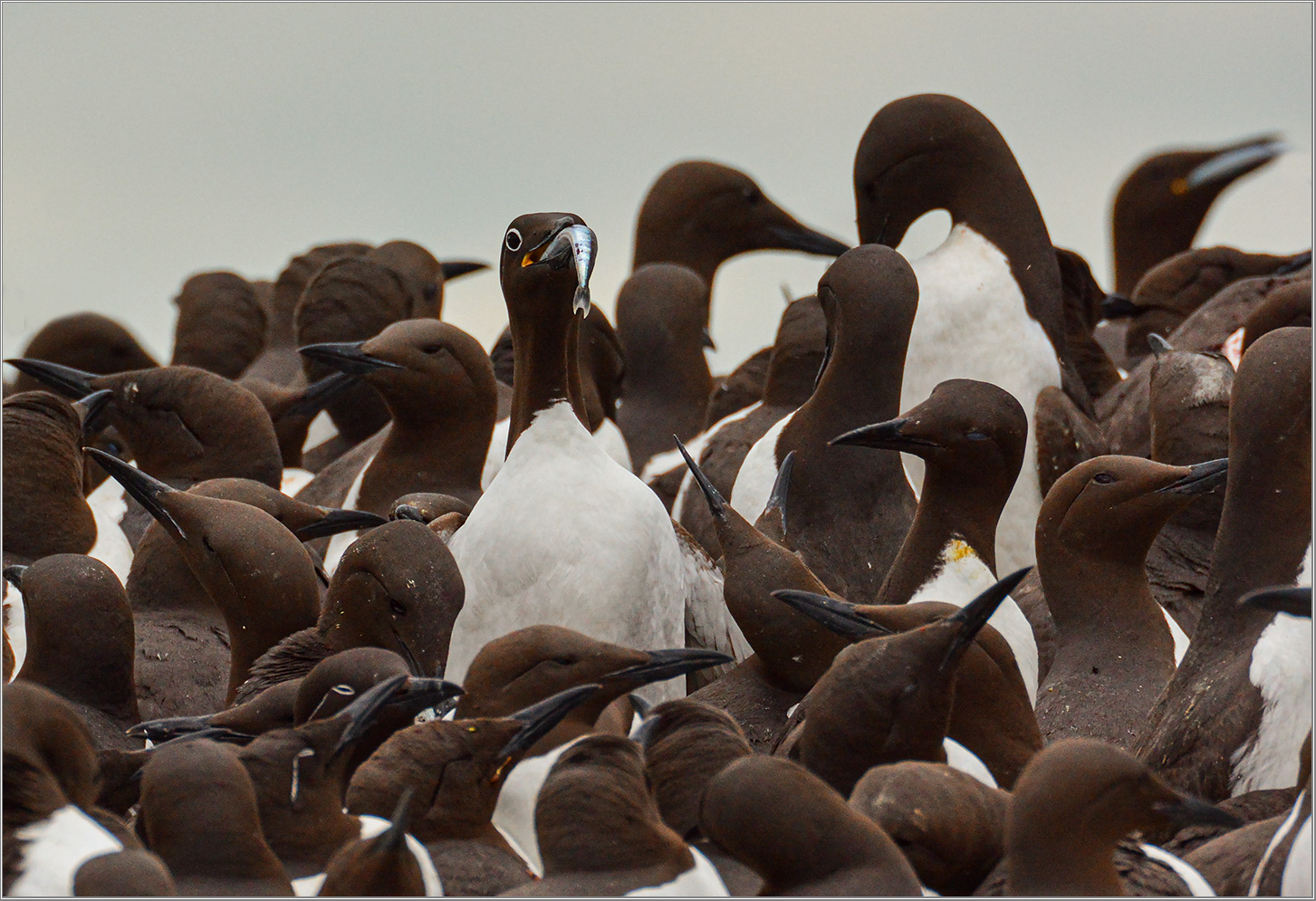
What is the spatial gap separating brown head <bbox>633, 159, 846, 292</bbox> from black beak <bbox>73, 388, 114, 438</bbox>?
5359 mm

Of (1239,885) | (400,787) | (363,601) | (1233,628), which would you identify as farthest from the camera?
(363,601)

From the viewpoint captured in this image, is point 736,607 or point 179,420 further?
point 179,420

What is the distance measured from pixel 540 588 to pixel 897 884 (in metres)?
2.90

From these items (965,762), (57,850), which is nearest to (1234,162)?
(965,762)

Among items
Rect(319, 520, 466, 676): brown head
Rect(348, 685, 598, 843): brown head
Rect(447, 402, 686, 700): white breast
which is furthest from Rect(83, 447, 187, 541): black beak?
Rect(348, 685, 598, 843): brown head

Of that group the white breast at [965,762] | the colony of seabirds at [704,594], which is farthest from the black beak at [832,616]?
the white breast at [965,762]

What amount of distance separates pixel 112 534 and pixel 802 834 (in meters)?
6.05

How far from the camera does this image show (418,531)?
8188 mm

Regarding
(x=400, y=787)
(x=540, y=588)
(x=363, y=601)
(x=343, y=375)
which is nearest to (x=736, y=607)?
(x=540, y=588)

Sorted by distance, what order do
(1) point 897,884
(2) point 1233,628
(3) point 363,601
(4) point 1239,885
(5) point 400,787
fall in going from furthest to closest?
(3) point 363,601 < (2) point 1233,628 < (5) point 400,787 < (4) point 1239,885 < (1) point 897,884

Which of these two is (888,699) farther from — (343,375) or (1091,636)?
(343,375)

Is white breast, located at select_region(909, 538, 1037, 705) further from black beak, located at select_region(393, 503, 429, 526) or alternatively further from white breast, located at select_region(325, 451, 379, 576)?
white breast, located at select_region(325, 451, 379, 576)

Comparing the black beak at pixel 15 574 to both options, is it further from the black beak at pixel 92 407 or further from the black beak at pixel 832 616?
the black beak at pixel 832 616

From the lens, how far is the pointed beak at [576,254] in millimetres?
8180
